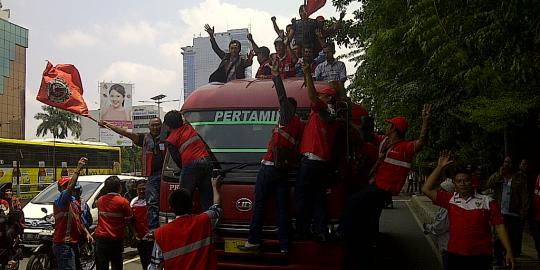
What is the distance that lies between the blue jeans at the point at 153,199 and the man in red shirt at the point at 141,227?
41cm

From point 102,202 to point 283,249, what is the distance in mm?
2395

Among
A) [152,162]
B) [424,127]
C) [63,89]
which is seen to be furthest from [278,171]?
[63,89]

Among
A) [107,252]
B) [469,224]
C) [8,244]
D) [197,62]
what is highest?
[197,62]

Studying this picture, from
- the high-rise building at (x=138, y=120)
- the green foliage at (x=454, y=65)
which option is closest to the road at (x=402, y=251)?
the green foliage at (x=454, y=65)

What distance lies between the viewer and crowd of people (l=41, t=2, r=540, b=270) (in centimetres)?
454

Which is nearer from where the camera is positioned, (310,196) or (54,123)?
(310,196)

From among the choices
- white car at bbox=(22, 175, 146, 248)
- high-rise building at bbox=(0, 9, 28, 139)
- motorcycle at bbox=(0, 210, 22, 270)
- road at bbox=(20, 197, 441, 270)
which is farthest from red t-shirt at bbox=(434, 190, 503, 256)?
high-rise building at bbox=(0, 9, 28, 139)

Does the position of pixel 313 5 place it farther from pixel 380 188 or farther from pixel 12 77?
pixel 12 77

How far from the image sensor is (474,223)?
201 inches

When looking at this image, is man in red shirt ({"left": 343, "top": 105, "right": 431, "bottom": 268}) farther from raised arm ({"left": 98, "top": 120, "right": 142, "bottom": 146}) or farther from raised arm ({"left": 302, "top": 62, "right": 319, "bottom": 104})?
raised arm ({"left": 98, "top": 120, "right": 142, "bottom": 146})

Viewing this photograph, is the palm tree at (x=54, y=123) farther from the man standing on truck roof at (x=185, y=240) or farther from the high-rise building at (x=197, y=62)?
the man standing on truck roof at (x=185, y=240)

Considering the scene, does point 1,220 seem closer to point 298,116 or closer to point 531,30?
point 298,116

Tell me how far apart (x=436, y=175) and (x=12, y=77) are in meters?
69.4

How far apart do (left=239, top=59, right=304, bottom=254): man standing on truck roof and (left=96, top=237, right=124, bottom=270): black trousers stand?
1798 mm
